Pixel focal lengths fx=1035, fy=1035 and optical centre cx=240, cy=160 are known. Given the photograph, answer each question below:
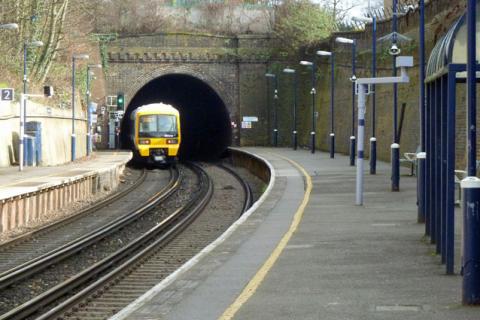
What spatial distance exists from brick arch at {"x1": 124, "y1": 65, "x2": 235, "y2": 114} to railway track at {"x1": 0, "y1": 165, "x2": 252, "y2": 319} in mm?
40140

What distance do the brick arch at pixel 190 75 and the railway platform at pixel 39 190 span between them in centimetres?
2775

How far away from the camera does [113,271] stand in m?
16.2

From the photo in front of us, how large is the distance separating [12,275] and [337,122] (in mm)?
44075

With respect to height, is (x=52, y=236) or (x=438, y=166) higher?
(x=438, y=166)

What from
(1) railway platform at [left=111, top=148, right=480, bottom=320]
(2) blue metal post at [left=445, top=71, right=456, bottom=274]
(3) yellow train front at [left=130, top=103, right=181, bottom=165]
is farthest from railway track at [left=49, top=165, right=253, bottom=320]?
(3) yellow train front at [left=130, top=103, right=181, bottom=165]

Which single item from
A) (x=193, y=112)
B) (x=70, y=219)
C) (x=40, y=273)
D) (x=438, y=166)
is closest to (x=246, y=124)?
(x=193, y=112)

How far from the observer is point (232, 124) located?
68.9 meters

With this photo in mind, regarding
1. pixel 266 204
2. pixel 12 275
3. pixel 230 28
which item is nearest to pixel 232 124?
pixel 230 28

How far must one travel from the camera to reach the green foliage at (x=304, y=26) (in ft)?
224

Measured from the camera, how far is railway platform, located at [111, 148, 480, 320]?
9.59 meters

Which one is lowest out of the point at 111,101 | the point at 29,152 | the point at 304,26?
the point at 29,152

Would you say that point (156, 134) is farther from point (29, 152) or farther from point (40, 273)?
point (40, 273)

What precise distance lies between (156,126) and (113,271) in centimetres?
3792

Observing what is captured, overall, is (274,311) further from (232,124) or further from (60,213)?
(232,124)
